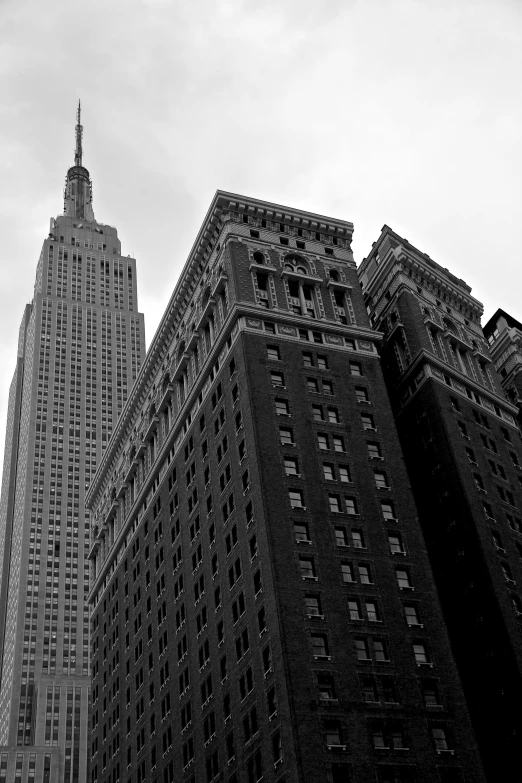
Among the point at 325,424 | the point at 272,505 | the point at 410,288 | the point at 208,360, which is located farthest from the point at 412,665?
the point at 410,288

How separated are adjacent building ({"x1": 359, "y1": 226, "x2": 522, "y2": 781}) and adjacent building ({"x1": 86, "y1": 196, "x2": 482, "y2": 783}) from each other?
2.30 m

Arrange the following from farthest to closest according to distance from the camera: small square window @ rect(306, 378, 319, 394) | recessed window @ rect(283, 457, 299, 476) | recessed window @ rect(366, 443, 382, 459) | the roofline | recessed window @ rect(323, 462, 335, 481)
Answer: the roofline
small square window @ rect(306, 378, 319, 394)
recessed window @ rect(366, 443, 382, 459)
recessed window @ rect(323, 462, 335, 481)
recessed window @ rect(283, 457, 299, 476)

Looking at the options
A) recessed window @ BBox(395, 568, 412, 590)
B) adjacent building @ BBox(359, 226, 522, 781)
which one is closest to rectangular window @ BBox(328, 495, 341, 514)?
recessed window @ BBox(395, 568, 412, 590)

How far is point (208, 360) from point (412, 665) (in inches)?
1733

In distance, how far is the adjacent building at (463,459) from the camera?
9744cm

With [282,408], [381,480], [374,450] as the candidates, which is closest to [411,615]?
[381,480]

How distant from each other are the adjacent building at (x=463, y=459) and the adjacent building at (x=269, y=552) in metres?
2.30

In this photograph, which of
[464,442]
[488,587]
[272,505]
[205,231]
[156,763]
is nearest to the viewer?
[272,505]

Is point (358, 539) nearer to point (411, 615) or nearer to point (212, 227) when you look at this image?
point (411, 615)

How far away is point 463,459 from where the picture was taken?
113 m

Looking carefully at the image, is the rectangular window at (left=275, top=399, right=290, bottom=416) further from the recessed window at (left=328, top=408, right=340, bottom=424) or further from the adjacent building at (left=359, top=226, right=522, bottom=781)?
the adjacent building at (left=359, top=226, right=522, bottom=781)

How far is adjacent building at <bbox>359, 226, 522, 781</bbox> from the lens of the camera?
97.4 meters

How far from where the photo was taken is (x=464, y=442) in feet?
381

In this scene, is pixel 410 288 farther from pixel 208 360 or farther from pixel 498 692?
pixel 498 692
